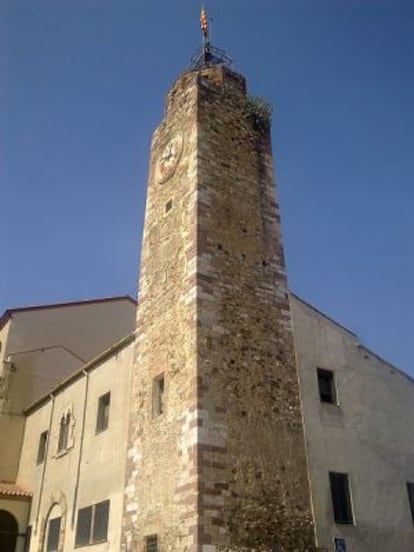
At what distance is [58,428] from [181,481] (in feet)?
26.6

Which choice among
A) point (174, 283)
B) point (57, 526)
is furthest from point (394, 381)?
point (57, 526)

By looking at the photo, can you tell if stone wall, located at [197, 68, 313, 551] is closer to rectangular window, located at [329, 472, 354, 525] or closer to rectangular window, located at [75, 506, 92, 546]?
rectangular window, located at [329, 472, 354, 525]

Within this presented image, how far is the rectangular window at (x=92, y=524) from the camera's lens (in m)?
12.8

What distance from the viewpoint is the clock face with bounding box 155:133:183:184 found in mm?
14641

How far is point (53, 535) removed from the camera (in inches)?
603

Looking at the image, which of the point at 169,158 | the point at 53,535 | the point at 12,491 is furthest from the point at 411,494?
the point at 12,491

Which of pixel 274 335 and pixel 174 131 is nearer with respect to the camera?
pixel 274 335

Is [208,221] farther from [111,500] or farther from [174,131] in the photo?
[111,500]

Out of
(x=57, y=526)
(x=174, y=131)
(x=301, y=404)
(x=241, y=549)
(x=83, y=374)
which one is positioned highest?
(x=174, y=131)

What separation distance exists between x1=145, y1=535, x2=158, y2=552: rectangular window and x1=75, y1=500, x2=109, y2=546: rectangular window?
2.24 meters

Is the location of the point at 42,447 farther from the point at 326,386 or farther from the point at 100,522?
the point at 326,386

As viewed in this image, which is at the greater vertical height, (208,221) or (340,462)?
(208,221)

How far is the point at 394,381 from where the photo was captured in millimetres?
13977

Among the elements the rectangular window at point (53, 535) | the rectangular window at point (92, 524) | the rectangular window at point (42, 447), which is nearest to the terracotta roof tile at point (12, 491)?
the rectangular window at point (42, 447)
